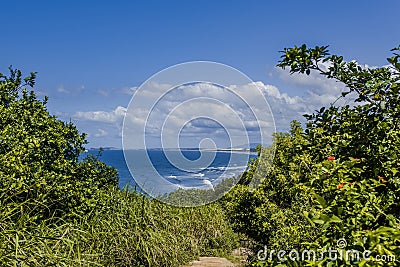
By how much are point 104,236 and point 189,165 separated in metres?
1.47

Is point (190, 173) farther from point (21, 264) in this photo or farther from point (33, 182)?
point (21, 264)

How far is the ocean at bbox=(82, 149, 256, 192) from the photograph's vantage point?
6.01 meters

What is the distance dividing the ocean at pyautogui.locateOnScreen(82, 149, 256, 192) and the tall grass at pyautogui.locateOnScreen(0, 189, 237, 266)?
0.50m

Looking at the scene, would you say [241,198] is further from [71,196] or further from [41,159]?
[41,159]

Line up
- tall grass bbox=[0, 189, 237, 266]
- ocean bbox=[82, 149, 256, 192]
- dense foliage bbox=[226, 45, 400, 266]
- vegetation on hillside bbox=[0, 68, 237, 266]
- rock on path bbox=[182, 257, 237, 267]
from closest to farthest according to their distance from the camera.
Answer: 1. dense foliage bbox=[226, 45, 400, 266]
2. tall grass bbox=[0, 189, 237, 266]
3. vegetation on hillside bbox=[0, 68, 237, 266]
4. ocean bbox=[82, 149, 256, 192]
5. rock on path bbox=[182, 257, 237, 267]

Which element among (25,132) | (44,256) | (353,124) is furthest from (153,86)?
(353,124)

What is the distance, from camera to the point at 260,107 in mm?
5617

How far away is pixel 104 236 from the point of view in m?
5.33

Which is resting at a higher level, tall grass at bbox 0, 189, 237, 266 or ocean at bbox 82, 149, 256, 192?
ocean at bbox 82, 149, 256, 192

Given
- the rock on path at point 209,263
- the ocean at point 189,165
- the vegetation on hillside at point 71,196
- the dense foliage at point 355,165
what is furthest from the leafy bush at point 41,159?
the dense foliage at point 355,165

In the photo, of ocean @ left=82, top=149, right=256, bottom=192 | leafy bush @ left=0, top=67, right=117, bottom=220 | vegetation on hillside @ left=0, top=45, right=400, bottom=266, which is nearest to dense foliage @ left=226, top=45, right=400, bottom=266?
vegetation on hillside @ left=0, top=45, right=400, bottom=266

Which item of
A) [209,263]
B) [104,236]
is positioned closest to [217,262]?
[209,263]

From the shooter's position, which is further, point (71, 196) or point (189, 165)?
point (189, 165)

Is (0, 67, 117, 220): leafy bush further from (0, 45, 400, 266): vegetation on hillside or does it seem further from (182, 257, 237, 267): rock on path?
(182, 257, 237, 267): rock on path
